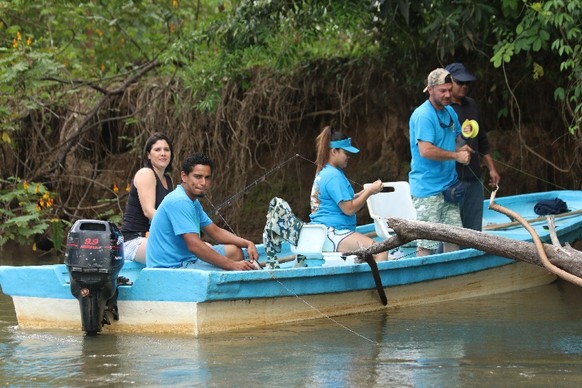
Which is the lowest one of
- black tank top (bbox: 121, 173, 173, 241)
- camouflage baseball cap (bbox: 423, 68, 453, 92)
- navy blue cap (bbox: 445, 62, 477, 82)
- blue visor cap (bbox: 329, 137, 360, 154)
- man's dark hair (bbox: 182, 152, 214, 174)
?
black tank top (bbox: 121, 173, 173, 241)

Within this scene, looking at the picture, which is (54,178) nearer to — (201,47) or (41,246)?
(41,246)

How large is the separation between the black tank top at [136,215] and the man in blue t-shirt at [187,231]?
72 centimetres

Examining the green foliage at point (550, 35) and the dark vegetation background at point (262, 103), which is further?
the dark vegetation background at point (262, 103)

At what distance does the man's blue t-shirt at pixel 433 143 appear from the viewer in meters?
9.20

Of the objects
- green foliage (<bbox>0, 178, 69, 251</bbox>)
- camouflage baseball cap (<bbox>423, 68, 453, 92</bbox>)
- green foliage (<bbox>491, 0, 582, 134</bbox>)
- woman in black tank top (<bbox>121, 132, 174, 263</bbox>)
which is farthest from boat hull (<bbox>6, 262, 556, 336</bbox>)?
green foliage (<bbox>0, 178, 69, 251</bbox>)

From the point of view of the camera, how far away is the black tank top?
913 cm

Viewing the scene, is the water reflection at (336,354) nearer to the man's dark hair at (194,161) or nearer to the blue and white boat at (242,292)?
the blue and white boat at (242,292)

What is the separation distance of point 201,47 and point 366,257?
532 centimetres

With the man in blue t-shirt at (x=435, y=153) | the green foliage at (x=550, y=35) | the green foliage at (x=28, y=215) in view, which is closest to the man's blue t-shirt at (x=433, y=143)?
the man in blue t-shirt at (x=435, y=153)

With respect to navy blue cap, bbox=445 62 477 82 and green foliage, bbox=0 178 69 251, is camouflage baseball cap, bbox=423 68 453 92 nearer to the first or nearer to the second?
navy blue cap, bbox=445 62 477 82

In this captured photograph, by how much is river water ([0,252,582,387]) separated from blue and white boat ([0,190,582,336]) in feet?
0.37

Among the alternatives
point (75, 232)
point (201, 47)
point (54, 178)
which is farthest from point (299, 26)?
point (75, 232)

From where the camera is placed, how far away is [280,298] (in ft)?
27.4

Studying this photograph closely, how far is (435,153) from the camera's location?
9.12 m
